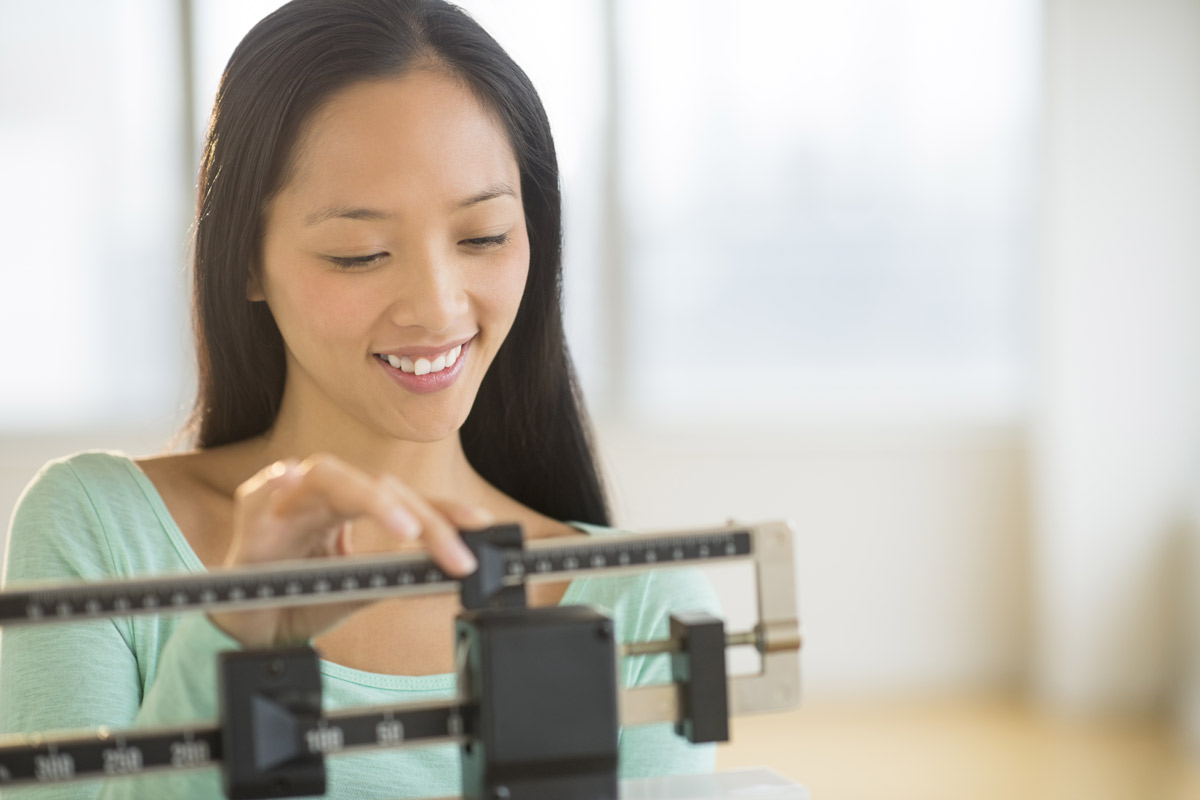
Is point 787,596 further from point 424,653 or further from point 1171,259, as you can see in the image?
point 1171,259

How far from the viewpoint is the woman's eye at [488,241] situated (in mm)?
1441

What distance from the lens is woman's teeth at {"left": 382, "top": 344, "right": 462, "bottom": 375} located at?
4.74ft

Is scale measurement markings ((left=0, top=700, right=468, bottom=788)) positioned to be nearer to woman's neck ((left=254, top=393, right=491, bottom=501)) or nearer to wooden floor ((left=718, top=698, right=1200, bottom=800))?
woman's neck ((left=254, top=393, right=491, bottom=501))

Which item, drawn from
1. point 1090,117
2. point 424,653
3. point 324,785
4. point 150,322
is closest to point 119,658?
point 424,653

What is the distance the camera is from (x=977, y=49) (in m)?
4.60

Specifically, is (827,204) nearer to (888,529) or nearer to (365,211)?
(888,529)

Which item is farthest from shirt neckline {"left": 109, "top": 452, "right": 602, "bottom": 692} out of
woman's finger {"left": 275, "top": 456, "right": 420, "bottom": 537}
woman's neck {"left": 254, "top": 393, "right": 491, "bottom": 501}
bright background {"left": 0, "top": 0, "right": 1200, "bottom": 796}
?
bright background {"left": 0, "top": 0, "right": 1200, "bottom": 796}

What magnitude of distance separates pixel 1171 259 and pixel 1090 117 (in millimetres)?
537

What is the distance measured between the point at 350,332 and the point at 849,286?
346 cm

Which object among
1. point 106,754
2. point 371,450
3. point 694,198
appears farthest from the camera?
point 694,198

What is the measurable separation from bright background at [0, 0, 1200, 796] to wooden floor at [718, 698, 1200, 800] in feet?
0.53

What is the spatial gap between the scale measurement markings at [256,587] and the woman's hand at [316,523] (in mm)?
27

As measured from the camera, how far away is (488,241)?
1455 mm

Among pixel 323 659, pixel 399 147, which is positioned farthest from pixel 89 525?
pixel 399 147
